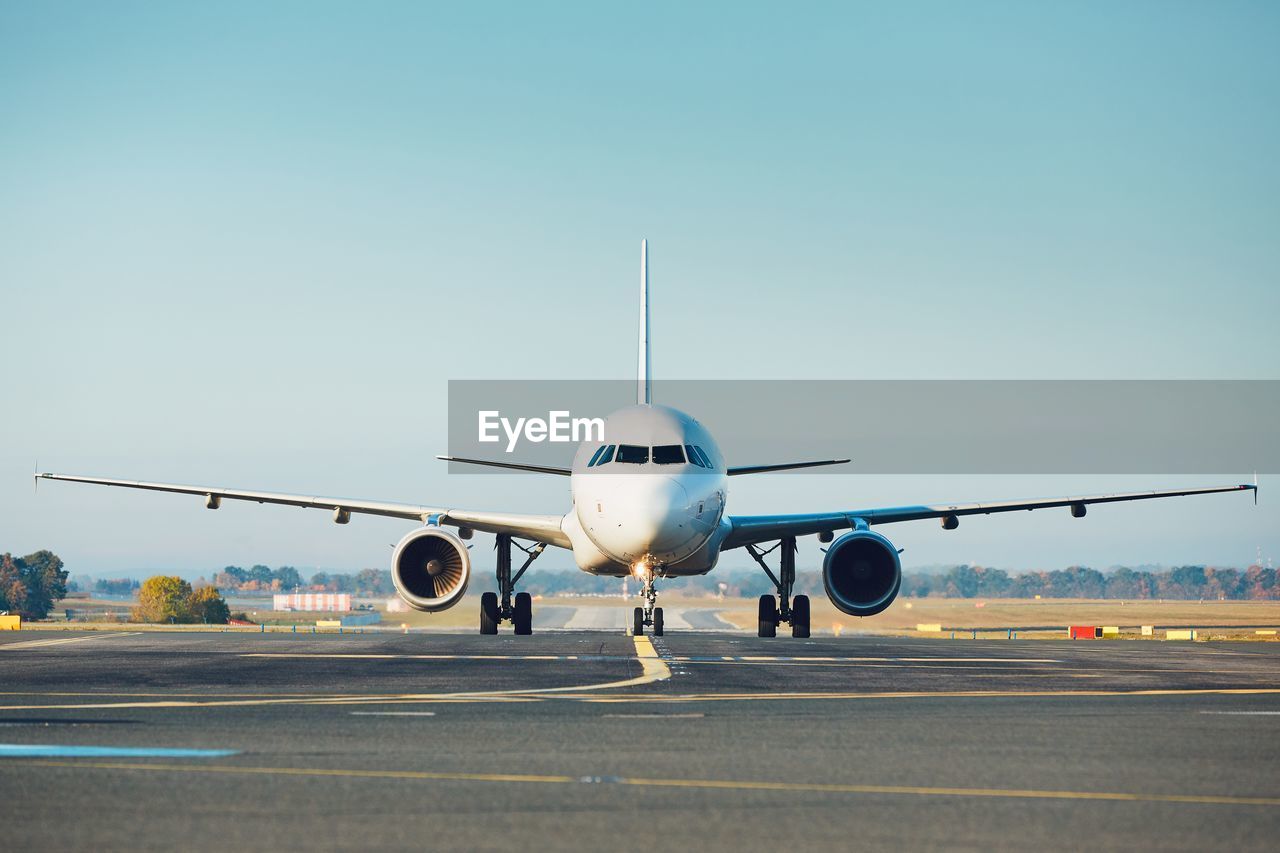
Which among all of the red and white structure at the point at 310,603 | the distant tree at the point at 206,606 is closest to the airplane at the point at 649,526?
the distant tree at the point at 206,606

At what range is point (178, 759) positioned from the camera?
404 inches

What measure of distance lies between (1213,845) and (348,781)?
559cm

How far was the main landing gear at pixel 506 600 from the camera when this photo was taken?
33.9m

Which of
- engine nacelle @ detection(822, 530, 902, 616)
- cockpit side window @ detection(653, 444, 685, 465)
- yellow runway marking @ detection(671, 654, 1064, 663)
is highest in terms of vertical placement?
cockpit side window @ detection(653, 444, 685, 465)

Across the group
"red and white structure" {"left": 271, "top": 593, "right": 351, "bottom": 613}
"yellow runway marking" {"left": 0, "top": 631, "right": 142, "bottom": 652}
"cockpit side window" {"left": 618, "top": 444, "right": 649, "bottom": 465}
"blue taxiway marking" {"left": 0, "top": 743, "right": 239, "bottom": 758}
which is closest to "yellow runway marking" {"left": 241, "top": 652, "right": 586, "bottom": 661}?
"cockpit side window" {"left": 618, "top": 444, "right": 649, "bottom": 465}

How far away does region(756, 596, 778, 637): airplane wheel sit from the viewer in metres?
34.3

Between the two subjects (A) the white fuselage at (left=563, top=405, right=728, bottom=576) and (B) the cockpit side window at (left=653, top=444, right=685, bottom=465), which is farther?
(B) the cockpit side window at (left=653, top=444, right=685, bottom=465)

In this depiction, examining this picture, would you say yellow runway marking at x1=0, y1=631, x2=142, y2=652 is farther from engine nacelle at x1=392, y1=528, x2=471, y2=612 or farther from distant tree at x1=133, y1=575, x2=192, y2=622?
distant tree at x1=133, y1=575, x2=192, y2=622

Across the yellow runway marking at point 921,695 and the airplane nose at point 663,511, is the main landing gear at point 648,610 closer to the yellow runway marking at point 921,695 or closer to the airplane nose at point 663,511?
the airplane nose at point 663,511

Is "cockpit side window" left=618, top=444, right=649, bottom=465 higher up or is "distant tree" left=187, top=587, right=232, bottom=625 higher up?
"cockpit side window" left=618, top=444, right=649, bottom=465

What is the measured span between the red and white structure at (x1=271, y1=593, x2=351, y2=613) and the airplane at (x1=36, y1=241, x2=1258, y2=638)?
155246mm

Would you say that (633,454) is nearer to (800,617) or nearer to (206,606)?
(800,617)

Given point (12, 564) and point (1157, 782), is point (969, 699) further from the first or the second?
point (12, 564)

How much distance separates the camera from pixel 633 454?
27.8m
